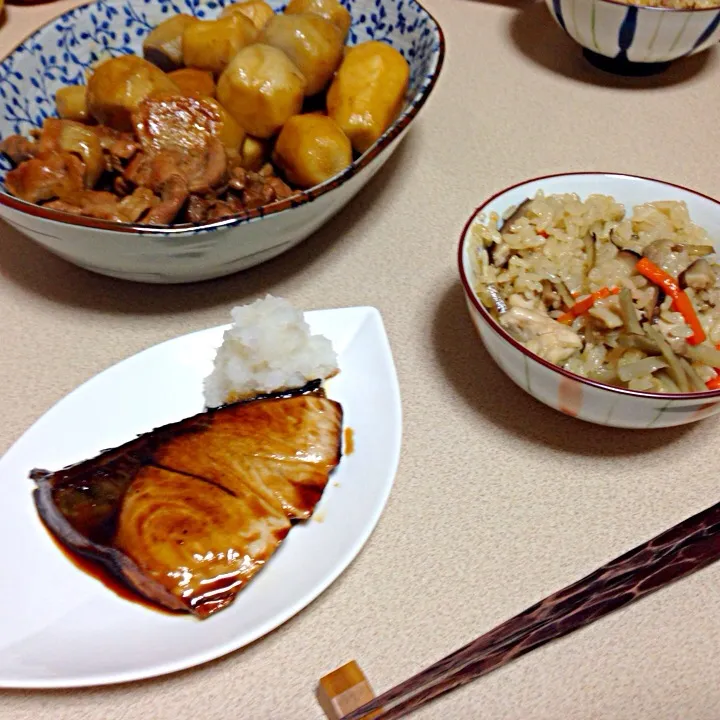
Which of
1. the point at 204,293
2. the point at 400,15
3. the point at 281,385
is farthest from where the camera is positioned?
the point at 400,15

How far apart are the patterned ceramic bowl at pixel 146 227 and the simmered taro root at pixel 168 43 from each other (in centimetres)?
10

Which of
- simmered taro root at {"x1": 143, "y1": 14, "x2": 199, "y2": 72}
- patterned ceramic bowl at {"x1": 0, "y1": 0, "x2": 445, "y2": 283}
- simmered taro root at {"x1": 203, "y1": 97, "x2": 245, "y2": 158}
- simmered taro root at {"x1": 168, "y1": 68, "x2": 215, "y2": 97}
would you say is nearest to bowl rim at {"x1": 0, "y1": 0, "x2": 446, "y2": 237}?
patterned ceramic bowl at {"x1": 0, "y1": 0, "x2": 445, "y2": 283}

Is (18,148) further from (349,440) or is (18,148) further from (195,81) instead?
(349,440)

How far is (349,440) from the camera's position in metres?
0.87

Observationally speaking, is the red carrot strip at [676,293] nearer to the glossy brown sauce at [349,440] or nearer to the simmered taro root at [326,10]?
the glossy brown sauce at [349,440]

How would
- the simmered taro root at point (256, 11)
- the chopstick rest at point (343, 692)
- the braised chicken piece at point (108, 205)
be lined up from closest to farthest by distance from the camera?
the chopstick rest at point (343, 692) → the braised chicken piece at point (108, 205) → the simmered taro root at point (256, 11)

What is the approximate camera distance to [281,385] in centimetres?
90

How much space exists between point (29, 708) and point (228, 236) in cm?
59

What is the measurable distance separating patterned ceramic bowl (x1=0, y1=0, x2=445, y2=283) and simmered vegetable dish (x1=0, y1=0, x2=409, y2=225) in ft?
0.18

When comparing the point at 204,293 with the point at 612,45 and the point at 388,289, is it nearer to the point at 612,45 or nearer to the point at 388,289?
the point at 388,289

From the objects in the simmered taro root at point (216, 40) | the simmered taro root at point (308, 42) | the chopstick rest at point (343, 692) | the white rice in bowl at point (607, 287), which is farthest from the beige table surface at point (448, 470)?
the simmered taro root at point (216, 40)

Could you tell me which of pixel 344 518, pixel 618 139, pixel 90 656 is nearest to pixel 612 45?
pixel 618 139

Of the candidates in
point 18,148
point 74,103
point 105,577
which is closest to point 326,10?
point 74,103

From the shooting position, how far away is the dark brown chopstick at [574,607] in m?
0.66
